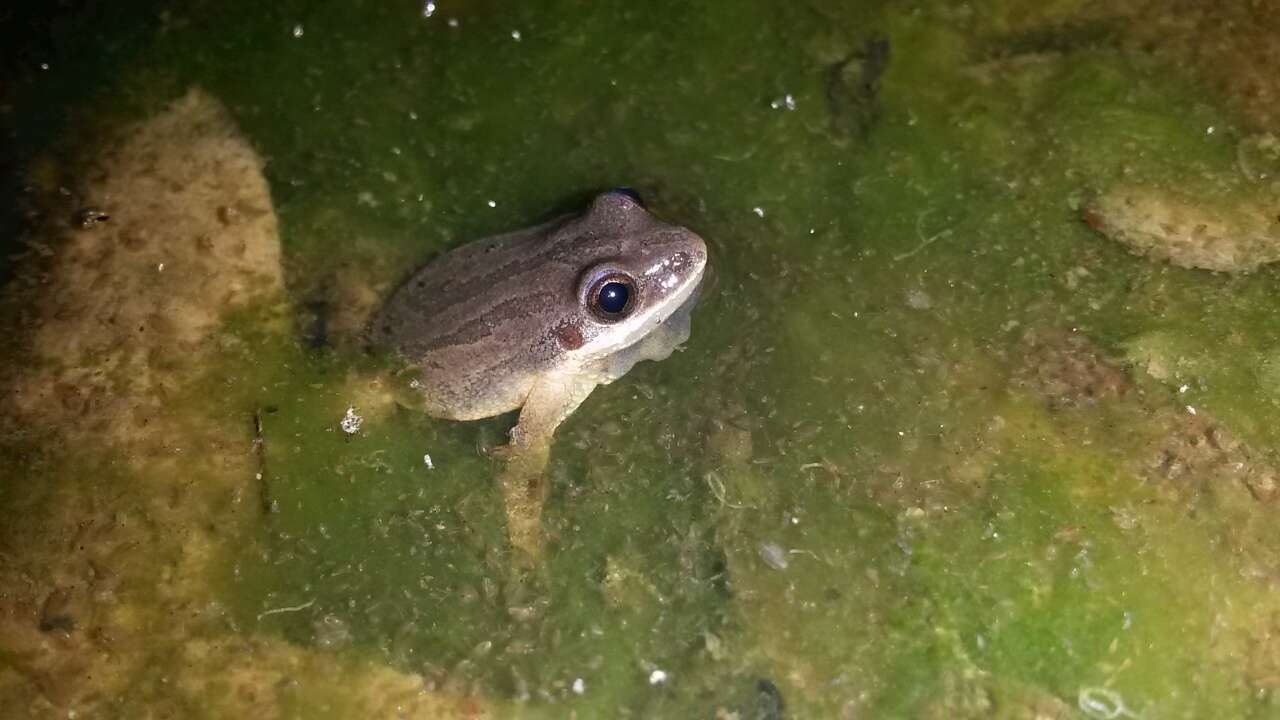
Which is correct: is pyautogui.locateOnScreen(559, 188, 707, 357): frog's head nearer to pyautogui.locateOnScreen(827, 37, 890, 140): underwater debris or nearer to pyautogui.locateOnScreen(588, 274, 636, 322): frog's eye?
pyautogui.locateOnScreen(588, 274, 636, 322): frog's eye

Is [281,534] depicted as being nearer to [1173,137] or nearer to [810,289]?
[810,289]

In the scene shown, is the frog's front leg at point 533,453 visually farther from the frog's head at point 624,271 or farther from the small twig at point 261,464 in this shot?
the small twig at point 261,464

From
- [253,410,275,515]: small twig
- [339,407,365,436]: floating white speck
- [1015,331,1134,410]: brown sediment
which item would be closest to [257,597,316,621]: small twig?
[253,410,275,515]: small twig

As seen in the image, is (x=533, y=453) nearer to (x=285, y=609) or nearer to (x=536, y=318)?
(x=536, y=318)

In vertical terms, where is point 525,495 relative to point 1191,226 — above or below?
below

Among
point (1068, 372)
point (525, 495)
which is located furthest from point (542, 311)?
point (1068, 372)

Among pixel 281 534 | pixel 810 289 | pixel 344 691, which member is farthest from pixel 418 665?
pixel 810 289

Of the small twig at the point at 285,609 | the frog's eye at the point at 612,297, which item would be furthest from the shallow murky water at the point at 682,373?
the frog's eye at the point at 612,297
